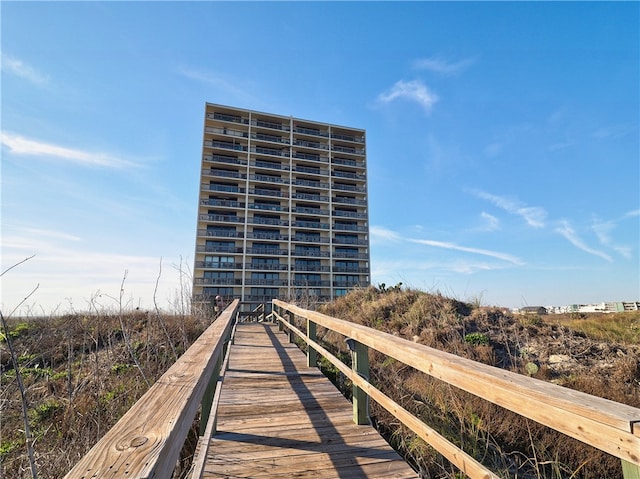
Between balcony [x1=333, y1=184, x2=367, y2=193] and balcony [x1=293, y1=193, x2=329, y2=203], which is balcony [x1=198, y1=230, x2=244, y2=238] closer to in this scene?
balcony [x1=293, y1=193, x2=329, y2=203]

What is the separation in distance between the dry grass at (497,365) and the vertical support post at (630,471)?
3.33 ft

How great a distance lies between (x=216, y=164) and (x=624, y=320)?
3299 centimetres

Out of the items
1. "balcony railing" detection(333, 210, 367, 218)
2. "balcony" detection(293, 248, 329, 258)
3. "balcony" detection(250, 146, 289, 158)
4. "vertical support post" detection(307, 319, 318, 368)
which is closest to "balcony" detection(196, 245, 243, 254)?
"balcony" detection(293, 248, 329, 258)

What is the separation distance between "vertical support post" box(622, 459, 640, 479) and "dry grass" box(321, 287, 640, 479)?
1.01 meters

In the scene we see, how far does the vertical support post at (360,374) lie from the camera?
2832mm

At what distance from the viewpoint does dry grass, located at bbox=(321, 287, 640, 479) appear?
2.72m

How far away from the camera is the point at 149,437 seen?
819mm

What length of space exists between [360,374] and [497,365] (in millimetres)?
3999

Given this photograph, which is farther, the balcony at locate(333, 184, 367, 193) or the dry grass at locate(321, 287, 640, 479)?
the balcony at locate(333, 184, 367, 193)

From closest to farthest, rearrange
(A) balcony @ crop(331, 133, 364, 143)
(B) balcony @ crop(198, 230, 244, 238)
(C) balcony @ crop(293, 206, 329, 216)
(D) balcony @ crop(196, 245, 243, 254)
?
(D) balcony @ crop(196, 245, 243, 254) → (B) balcony @ crop(198, 230, 244, 238) → (C) balcony @ crop(293, 206, 329, 216) → (A) balcony @ crop(331, 133, 364, 143)

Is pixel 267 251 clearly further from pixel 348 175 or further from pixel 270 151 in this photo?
pixel 348 175

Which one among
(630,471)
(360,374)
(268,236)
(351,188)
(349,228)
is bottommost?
(360,374)

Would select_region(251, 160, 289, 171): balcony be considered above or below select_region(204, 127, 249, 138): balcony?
below

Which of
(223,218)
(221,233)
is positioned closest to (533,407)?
(221,233)
